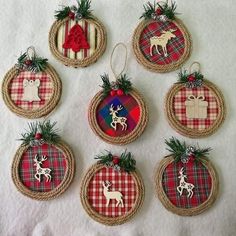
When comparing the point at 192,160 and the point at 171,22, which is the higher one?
the point at 171,22

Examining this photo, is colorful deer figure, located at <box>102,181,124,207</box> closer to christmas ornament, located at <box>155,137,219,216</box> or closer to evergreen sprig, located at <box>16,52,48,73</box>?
christmas ornament, located at <box>155,137,219,216</box>

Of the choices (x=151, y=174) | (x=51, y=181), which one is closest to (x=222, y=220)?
(x=151, y=174)

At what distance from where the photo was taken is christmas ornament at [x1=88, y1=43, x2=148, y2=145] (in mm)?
993

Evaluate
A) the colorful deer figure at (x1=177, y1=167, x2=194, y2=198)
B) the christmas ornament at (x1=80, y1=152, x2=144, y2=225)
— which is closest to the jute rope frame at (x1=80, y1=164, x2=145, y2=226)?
the christmas ornament at (x1=80, y1=152, x2=144, y2=225)

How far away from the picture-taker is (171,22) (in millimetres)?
1094

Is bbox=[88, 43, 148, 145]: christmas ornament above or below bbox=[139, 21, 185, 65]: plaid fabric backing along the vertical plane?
below

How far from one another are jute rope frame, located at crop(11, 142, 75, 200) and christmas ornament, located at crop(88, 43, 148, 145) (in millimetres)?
101

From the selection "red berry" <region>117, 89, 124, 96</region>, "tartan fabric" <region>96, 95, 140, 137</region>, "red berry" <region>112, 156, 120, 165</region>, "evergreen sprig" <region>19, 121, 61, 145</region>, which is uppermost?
"red berry" <region>117, 89, 124, 96</region>

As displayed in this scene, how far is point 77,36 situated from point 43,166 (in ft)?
1.31

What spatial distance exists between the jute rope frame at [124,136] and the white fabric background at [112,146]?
0.09ft

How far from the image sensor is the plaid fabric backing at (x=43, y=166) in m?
0.98

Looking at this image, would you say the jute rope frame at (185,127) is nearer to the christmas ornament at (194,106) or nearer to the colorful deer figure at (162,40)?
the christmas ornament at (194,106)

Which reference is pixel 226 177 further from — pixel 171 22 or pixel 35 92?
pixel 35 92

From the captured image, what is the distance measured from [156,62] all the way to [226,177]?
39 centimetres
